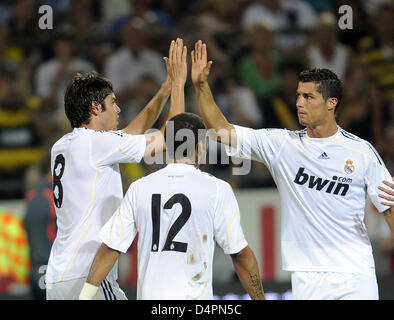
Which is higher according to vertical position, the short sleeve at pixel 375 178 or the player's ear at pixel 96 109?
the player's ear at pixel 96 109

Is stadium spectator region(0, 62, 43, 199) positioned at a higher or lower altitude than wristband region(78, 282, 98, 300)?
higher

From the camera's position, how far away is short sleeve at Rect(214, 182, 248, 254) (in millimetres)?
5746

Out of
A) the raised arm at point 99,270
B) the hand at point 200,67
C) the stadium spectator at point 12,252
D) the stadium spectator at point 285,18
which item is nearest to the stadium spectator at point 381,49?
the stadium spectator at point 285,18

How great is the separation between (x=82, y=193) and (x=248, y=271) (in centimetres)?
141

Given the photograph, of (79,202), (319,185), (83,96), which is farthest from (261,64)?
(79,202)

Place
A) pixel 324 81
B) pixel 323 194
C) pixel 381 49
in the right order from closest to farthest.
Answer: pixel 323 194, pixel 324 81, pixel 381 49

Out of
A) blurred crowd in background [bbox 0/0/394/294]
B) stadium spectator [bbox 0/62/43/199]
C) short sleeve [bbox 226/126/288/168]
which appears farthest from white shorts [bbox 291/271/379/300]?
stadium spectator [bbox 0/62/43/199]

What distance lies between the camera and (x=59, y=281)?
244 inches

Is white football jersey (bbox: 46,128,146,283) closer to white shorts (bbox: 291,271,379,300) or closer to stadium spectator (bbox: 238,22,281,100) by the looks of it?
white shorts (bbox: 291,271,379,300)

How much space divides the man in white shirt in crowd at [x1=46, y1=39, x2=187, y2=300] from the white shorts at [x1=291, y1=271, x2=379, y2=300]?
1.43 metres

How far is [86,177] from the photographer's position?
620 centimetres

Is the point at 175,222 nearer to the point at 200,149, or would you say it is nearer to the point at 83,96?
the point at 200,149

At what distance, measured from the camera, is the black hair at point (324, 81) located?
6.47m

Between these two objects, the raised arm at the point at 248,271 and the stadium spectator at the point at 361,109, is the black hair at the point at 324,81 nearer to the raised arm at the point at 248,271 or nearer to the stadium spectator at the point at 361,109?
the raised arm at the point at 248,271
